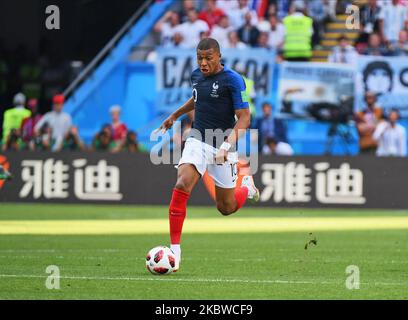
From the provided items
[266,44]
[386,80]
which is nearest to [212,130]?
[386,80]

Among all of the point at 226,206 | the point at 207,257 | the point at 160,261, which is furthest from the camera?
the point at 207,257

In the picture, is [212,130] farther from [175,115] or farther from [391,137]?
[391,137]

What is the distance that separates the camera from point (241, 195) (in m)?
14.6

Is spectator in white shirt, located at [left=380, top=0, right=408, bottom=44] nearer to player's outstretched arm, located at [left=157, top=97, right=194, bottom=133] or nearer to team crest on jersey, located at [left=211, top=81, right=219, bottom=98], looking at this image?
player's outstretched arm, located at [left=157, top=97, right=194, bottom=133]

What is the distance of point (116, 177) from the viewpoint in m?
27.1

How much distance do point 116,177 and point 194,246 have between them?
10.5 m

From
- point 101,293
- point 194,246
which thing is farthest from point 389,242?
point 101,293

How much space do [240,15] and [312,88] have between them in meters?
2.97

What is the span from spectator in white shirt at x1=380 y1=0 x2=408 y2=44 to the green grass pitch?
7524mm

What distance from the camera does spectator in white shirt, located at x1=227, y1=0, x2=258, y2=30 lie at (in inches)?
1237

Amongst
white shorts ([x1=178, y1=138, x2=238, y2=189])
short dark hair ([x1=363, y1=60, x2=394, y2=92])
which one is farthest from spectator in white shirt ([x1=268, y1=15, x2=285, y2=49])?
white shorts ([x1=178, y1=138, x2=238, y2=189])

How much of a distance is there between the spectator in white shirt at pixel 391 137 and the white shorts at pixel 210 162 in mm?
15109
